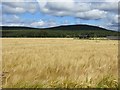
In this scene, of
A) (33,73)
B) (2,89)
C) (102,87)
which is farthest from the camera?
(33,73)

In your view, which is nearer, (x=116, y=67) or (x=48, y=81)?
(x=48, y=81)

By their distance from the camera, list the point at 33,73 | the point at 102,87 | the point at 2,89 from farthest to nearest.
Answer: the point at 33,73 → the point at 102,87 → the point at 2,89

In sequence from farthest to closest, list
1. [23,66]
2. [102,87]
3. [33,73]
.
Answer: [23,66] < [33,73] < [102,87]

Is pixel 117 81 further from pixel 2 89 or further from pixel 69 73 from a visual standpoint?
pixel 2 89

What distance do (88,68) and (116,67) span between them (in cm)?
112

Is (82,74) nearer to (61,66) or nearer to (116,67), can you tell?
(61,66)

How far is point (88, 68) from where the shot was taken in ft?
34.0

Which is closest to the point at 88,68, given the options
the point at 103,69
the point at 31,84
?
the point at 103,69

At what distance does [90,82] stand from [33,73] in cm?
181

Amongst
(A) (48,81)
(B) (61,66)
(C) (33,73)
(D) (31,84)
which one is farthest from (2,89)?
(B) (61,66)

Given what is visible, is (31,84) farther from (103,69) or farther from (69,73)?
(103,69)

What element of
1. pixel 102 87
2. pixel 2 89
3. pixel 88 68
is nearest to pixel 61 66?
pixel 88 68

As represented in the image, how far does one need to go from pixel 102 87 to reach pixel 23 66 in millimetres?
3192

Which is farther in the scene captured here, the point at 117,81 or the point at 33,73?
the point at 33,73
